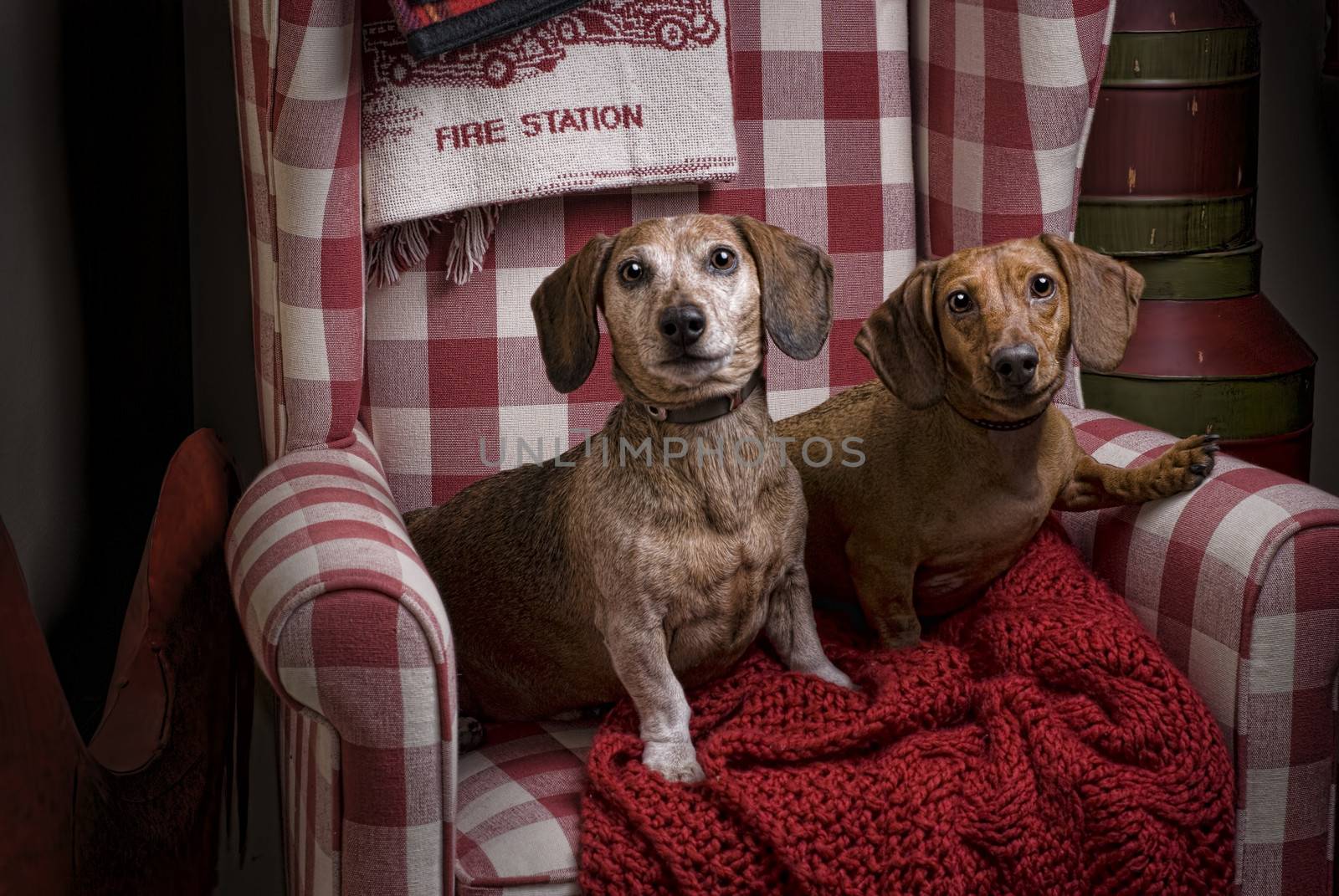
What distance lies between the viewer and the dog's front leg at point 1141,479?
1604 mm

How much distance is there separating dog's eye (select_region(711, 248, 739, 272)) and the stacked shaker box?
1068mm

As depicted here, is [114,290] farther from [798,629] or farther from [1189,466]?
[1189,466]

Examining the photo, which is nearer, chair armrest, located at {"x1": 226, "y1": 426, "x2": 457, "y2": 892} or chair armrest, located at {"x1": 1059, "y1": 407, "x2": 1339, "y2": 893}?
chair armrest, located at {"x1": 226, "y1": 426, "x2": 457, "y2": 892}

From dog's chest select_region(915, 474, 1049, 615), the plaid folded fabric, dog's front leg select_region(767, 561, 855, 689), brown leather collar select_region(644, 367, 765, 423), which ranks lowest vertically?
dog's front leg select_region(767, 561, 855, 689)

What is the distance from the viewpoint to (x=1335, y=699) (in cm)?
150

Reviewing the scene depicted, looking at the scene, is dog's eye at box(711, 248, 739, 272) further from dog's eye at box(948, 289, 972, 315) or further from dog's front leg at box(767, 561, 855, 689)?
dog's front leg at box(767, 561, 855, 689)

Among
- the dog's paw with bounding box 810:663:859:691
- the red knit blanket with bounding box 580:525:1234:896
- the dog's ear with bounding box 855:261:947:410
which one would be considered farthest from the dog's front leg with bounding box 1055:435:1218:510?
the dog's paw with bounding box 810:663:859:691

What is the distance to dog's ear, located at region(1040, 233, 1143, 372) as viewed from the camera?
1.51 m

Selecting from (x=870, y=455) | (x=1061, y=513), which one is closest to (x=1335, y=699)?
(x=1061, y=513)

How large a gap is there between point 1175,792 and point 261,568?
40.3 inches

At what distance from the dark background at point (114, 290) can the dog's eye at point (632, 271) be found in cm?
105

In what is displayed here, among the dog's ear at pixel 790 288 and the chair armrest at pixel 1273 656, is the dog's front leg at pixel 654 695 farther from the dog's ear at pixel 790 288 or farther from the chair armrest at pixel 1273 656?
the chair armrest at pixel 1273 656

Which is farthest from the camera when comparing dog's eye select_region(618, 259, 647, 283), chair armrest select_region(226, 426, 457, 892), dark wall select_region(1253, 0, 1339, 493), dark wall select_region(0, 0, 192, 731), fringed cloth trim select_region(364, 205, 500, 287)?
dark wall select_region(1253, 0, 1339, 493)

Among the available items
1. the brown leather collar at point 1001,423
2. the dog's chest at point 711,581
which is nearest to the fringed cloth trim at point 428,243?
the dog's chest at point 711,581
